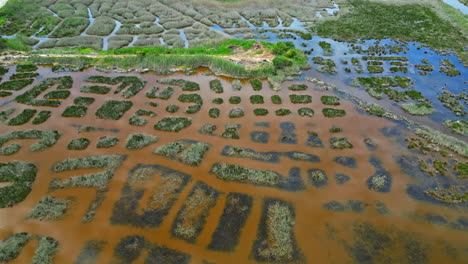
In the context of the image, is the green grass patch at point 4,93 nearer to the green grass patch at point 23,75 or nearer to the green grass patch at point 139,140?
the green grass patch at point 23,75

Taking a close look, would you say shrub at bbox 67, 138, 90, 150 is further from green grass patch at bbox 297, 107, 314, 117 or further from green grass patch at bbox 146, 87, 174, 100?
green grass patch at bbox 297, 107, 314, 117

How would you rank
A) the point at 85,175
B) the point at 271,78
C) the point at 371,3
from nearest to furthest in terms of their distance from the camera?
the point at 85,175
the point at 271,78
the point at 371,3

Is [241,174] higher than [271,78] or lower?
lower

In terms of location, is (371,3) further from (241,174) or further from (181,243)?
(181,243)

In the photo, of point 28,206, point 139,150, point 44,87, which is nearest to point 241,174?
point 139,150

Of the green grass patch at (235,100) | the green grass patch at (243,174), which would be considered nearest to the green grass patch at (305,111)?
the green grass patch at (235,100)

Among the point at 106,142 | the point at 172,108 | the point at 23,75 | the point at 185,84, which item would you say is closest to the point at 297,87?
the point at 185,84
